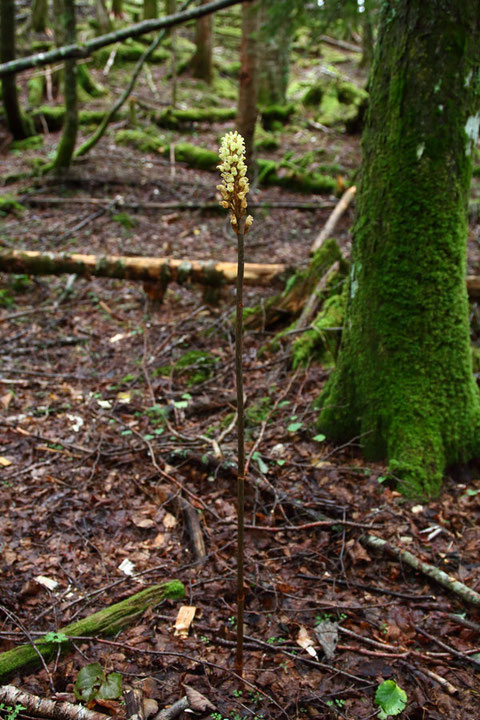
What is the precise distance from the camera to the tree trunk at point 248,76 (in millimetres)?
8305

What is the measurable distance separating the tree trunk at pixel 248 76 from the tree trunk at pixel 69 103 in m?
2.90

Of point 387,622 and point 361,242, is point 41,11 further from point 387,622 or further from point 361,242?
point 387,622

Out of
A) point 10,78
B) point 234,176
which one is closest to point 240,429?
point 234,176

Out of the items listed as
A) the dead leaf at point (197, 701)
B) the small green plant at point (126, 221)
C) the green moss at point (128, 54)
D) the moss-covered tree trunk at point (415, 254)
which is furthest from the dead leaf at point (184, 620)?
the green moss at point (128, 54)

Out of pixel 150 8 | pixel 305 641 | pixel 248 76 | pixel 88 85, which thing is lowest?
pixel 305 641

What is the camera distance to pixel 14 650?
7.17ft

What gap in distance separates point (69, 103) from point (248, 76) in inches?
137

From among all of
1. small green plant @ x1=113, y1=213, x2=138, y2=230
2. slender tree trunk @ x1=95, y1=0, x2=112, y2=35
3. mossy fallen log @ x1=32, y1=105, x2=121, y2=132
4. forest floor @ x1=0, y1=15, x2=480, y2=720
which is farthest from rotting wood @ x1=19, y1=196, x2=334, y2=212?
slender tree trunk @ x1=95, y1=0, x2=112, y2=35

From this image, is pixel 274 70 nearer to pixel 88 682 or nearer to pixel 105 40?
pixel 105 40

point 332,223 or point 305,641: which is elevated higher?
point 332,223

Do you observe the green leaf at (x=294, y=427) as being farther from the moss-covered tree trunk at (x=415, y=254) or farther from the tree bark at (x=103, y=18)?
the tree bark at (x=103, y=18)

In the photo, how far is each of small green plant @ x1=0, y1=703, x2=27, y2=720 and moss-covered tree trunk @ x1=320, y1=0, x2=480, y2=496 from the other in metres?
2.34

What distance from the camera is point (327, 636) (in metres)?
2.43

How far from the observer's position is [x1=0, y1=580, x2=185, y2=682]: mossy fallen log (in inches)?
84.8
